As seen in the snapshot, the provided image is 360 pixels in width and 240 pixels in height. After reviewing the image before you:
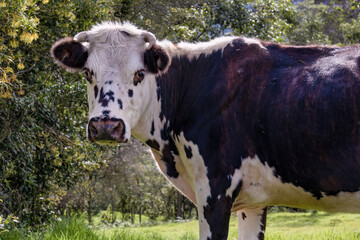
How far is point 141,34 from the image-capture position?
221 inches

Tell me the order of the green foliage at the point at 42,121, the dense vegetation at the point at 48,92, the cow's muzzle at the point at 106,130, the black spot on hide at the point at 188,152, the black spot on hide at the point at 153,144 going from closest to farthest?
1. the cow's muzzle at the point at 106,130
2. the black spot on hide at the point at 188,152
3. the black spot on hide at the point at 153,144
4. the dense vegetation at the point at 48,92
5. the green foliage at the point at 42,121

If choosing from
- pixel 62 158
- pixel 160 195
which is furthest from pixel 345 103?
pixel 160 195

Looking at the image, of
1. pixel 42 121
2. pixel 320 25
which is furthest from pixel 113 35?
pixel 320 25

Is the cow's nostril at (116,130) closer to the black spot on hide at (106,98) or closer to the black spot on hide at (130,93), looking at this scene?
the black spot on hide at (106,98)

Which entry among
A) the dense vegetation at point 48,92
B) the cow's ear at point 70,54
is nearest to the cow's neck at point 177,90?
the cow's ear at point 70,54

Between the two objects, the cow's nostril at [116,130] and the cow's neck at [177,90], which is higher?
the cow's neck at [177,90]

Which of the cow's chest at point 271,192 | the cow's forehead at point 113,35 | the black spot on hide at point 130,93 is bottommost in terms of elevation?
the cow's chest at point 271,192

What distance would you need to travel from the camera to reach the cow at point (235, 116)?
4.88m

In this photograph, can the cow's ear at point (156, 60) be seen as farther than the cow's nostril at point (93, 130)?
Yes

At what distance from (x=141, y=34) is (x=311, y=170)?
2169mm

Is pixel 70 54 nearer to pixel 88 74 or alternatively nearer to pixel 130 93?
pixel 88 74

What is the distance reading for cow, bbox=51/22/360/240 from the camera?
4.88 meters

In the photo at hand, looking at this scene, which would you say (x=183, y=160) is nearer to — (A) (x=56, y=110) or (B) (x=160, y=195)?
(A) (x=56, y=110)

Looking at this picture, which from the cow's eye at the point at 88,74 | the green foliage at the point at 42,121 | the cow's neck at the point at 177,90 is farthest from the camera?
the green foliage at the point at 42,121
